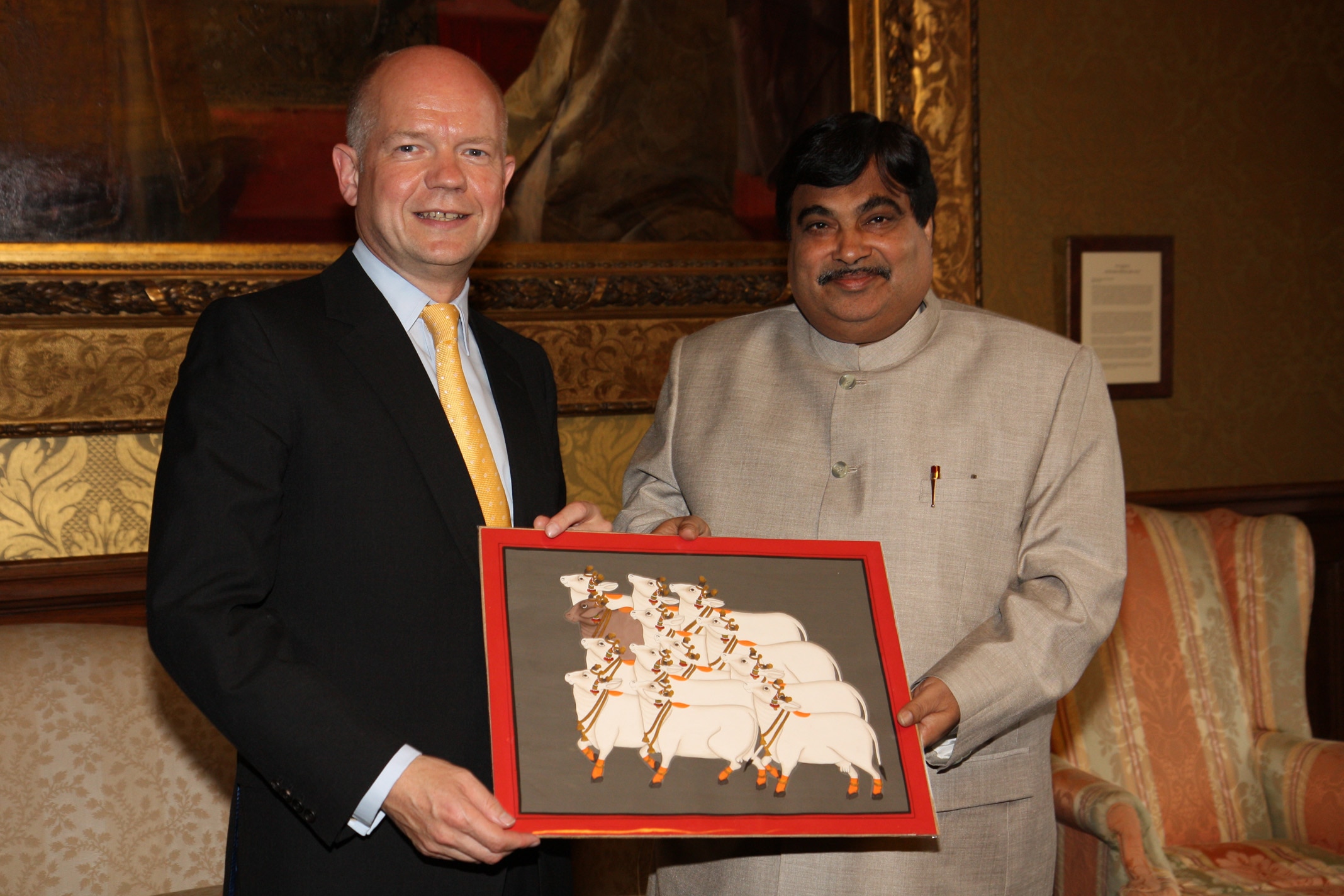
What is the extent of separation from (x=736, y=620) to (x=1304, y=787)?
243cm

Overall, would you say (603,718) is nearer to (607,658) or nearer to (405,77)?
(607,658)

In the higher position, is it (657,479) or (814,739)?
(657,479)

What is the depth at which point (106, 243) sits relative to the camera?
9.57 ft

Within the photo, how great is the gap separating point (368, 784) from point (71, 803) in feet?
5.38

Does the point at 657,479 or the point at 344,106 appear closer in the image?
the point at 657,479

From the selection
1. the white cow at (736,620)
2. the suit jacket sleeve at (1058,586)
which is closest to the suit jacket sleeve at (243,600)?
the white cow at (736,620)

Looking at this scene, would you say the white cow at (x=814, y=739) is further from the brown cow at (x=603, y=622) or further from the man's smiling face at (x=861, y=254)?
the man's smiling face at (x=861, y=254)

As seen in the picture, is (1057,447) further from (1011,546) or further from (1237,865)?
(1237,865)

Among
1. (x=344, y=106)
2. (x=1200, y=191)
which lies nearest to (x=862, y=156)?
(x=344, y=106)

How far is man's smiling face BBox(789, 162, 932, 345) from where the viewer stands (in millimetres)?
2018

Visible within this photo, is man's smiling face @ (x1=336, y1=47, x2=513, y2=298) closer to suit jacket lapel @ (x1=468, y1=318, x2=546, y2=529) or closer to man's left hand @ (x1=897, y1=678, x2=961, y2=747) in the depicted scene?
suit jacket lapel @ (x1=468, y1=318, x2=546, y2=529)

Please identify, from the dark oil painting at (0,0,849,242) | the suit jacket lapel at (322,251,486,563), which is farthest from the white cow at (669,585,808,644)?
the dark oil painting at (0,0,849,242)

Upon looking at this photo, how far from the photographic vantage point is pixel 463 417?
1.84 metres

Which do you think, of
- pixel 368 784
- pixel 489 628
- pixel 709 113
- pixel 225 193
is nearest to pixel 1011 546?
pixel 489 628
